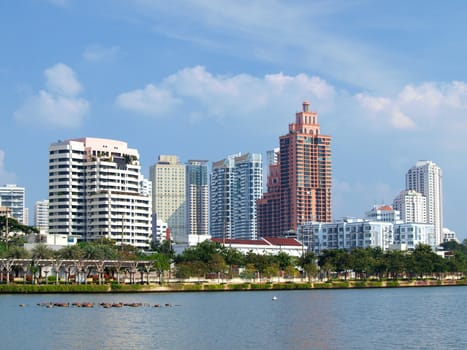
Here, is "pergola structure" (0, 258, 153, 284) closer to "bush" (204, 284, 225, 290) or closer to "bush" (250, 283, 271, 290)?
"bush" (204, 284, 225, 290)

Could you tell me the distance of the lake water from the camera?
253 feet

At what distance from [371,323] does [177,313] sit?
2464 cm

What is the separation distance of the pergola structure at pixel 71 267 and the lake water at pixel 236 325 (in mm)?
21255

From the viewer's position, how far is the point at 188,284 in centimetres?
17250

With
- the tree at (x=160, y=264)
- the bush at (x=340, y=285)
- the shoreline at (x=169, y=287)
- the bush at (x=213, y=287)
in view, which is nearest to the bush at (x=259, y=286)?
the shoreline at (x=169, y=287)

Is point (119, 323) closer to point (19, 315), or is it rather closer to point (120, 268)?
point (19, 315)

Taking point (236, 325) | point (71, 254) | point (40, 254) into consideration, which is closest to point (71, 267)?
point (71, 254)

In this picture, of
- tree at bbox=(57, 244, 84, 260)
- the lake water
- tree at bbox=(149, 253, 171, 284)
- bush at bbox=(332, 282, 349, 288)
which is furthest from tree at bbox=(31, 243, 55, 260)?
bush at bbox=(332, 282, 349, 288)

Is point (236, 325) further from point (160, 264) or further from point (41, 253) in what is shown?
point (160, 264)

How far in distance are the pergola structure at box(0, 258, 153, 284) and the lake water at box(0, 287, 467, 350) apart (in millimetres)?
→ 21255

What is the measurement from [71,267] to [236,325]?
278 ft

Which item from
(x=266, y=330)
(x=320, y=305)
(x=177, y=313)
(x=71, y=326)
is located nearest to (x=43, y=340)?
(x=71, y=326)

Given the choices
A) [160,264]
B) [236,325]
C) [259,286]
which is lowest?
[236,325]

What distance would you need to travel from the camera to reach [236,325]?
3686 inches
